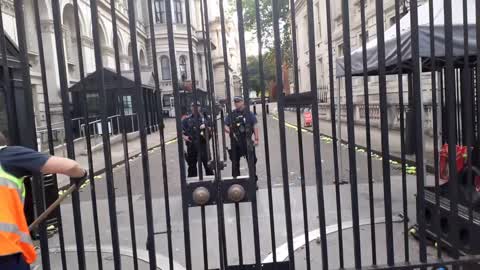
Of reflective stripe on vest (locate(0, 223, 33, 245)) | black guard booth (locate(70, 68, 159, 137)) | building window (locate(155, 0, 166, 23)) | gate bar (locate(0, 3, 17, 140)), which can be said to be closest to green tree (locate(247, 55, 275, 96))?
black guard booth (locate(70, 68, 159, 137))

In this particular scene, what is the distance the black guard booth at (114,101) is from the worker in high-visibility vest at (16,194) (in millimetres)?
306

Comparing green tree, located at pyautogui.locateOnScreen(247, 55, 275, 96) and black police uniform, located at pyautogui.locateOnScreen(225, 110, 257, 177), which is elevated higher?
green tree, located at pyautogui.locateOnScreen(247, 55, 275, 96)

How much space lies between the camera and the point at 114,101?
283cm

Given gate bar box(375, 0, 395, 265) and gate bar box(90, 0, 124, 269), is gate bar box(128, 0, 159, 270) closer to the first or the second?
gate bar box(90, 0, 124, 269)

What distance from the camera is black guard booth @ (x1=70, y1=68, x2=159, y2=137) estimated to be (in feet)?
8.62

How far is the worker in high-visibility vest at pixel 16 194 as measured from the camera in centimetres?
235

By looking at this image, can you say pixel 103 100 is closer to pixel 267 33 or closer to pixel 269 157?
pixel 269 157

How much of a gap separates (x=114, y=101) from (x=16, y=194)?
2.60ft

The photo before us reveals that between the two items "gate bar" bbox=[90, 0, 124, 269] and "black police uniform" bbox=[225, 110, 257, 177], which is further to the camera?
"black police uniform" bbox=[225, 110, 257, 177]

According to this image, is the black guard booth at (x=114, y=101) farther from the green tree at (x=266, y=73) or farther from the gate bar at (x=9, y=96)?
the green tree at (x=266, y=73)

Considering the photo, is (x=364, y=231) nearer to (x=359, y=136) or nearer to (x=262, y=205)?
(x=262, y=205)

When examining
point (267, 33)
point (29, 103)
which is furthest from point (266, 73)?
point (267, 33)

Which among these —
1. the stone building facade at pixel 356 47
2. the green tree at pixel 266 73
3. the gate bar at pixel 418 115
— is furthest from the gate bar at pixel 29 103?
the stone building facade at pixel 356 47

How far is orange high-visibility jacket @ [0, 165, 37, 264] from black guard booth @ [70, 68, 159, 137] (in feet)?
1.65
